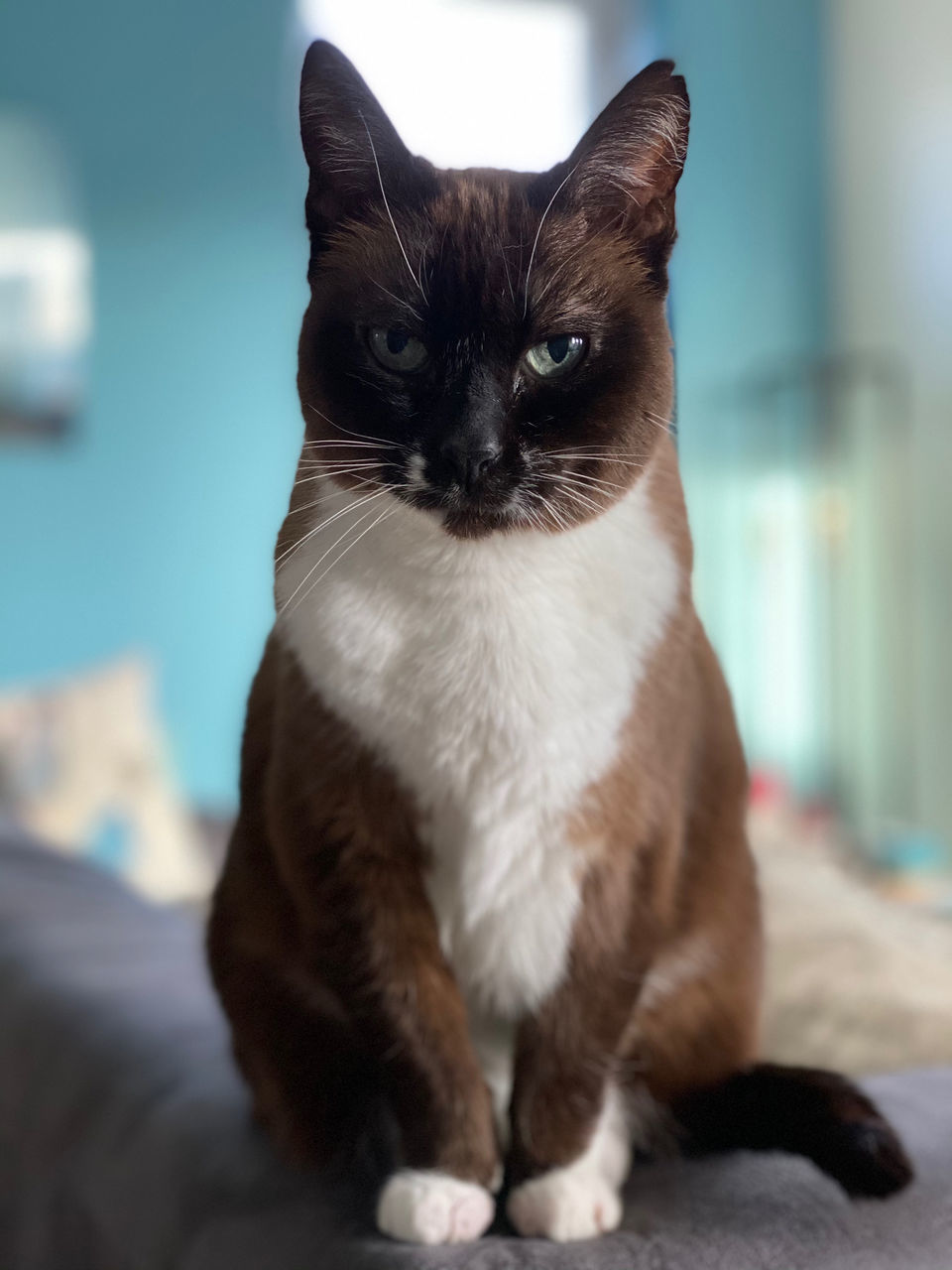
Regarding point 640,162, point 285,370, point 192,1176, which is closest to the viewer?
point 640,162

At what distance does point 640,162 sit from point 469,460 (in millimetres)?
127

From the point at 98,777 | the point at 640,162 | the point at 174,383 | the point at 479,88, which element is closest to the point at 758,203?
the point at 174,383

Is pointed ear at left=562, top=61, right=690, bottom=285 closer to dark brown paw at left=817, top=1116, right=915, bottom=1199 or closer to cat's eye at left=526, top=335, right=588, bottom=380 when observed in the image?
cat's eye at left=526, top=335, right=588, bottom=380

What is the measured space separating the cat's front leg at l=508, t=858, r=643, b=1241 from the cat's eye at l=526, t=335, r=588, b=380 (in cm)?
21

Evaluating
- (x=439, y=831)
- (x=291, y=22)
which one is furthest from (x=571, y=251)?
(x=291, y=22)

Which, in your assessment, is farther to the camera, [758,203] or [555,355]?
[758,203]

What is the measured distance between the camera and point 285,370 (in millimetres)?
3008

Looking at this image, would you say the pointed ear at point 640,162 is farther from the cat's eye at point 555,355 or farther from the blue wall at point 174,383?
the blue wall at point 174,383

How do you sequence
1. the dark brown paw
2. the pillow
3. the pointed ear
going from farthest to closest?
the pillow
the dark brown paw
the pointed ear

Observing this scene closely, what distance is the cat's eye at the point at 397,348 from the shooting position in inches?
18.3

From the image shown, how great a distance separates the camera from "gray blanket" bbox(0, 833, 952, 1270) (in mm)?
518

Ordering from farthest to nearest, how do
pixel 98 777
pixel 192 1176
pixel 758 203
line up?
1. pixel 758 203
2. pixel 98 777
3. pixel 192 1176

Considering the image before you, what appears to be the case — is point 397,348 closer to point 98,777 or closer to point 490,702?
point 490,702

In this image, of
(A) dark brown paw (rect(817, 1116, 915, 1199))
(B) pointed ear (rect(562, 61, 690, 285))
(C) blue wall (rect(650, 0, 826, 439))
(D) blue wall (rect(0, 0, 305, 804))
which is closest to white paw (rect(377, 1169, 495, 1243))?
(A) dark brown paw (rect(817, 1116, 915, 1199))
